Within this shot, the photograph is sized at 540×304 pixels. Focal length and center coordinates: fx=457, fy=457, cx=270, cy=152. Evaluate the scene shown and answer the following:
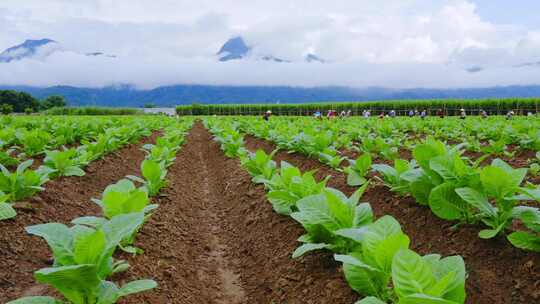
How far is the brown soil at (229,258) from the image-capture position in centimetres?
316

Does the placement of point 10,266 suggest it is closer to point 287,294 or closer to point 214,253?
point 214,253

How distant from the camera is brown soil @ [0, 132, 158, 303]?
3400 millimetres

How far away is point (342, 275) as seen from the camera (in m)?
2.95

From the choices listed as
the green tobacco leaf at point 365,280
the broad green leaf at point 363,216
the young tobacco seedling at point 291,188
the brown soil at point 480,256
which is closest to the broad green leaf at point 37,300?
the green tobacco leaf at point 365,280

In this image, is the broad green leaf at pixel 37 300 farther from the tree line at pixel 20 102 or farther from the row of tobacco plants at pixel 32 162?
the tree line at pixel 20 102

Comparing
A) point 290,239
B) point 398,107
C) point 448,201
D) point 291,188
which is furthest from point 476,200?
point 398,107

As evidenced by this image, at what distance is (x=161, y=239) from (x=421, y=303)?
3.15 m

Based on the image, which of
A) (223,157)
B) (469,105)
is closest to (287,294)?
(223,157)

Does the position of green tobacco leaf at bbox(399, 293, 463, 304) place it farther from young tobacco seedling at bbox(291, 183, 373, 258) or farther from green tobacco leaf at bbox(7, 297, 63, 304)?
green tobacco leaf at bbox(7, 297, 63, 304)

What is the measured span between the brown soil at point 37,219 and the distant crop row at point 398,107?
5307 centimetres

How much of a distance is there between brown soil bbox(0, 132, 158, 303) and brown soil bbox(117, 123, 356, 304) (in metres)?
0.84

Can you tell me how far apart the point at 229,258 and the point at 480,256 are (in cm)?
245

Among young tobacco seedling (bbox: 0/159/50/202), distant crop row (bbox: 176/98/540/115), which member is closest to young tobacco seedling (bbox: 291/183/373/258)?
young tobacco seedling (bbox: 0/159/50/202)

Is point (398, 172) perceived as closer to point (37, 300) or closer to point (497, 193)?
point (497, 193)
